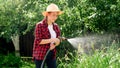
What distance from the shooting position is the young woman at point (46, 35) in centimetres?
531

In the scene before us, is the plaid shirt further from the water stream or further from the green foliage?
the green foliage

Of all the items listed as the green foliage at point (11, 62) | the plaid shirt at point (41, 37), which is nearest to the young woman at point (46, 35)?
the plaid shirt at point (41, 37)

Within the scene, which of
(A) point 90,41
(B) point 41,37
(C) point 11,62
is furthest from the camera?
(C) point 11,62

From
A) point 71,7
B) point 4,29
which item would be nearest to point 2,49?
point 4,29

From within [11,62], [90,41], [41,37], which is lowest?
[11,62]

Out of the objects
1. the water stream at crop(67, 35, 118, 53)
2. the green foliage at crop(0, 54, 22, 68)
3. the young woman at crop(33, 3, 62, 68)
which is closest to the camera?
the young woman at crop(33, 3, 62, 68)

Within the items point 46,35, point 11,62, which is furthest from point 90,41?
point 11,62

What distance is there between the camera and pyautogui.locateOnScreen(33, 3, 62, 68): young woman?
5.31 m

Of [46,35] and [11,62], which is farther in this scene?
[11,62]

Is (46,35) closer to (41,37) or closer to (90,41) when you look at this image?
(41,37)

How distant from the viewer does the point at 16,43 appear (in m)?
12.8

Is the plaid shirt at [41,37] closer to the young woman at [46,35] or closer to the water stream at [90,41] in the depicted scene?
the young woman at [46,35]

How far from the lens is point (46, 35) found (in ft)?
17.6

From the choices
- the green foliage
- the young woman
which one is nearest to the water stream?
the young woman
